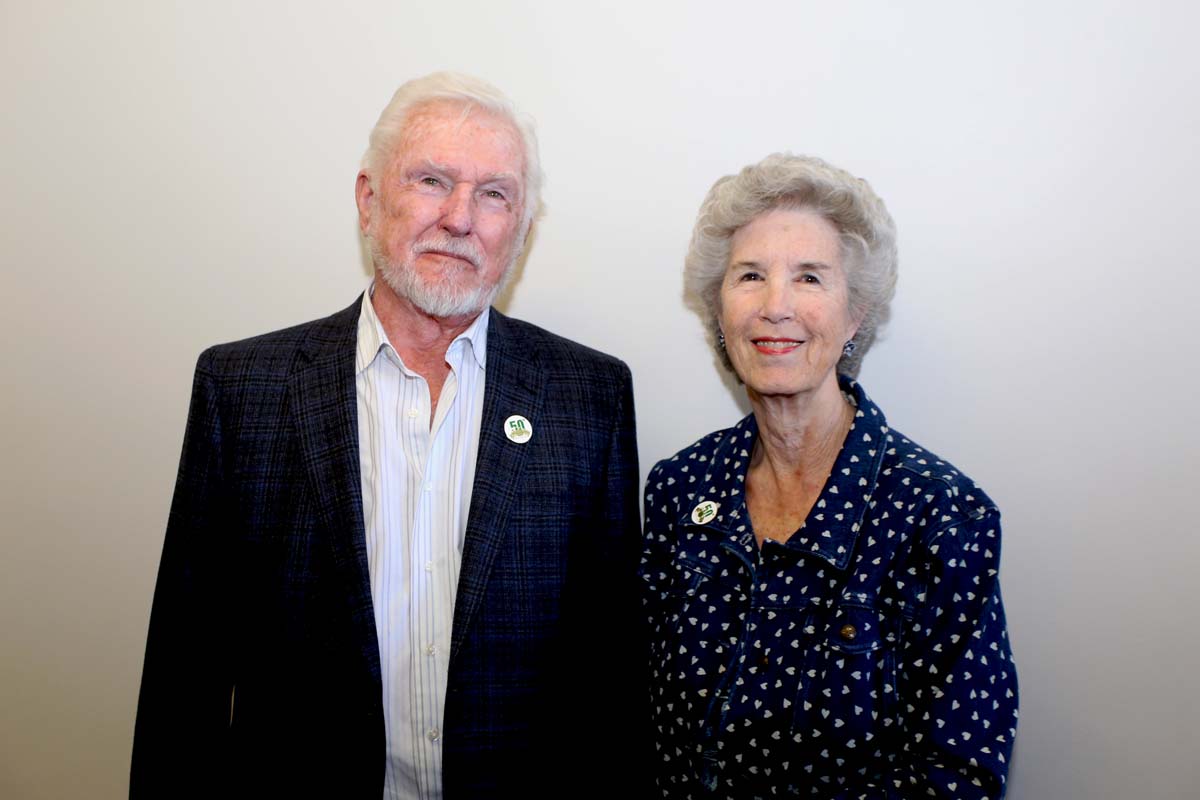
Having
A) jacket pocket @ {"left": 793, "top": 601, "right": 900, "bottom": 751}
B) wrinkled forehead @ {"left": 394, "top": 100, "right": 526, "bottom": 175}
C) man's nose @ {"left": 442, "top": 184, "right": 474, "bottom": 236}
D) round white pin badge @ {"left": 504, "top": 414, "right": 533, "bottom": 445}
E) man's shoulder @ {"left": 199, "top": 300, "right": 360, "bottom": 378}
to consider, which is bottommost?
jacket pocket @ {"left": 793, "top": 601, "right": 900, "bottom": 751}

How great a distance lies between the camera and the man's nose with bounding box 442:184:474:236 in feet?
6.18

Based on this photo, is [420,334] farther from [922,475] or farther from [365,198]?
[922,475]

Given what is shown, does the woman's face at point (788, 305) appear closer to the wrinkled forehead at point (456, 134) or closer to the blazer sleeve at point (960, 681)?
the blazer sleeve at point (960, 681)

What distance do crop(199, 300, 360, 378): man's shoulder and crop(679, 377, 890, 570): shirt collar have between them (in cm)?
87

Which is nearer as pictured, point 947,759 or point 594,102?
point 947,759

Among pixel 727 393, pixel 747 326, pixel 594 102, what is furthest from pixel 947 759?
pixel 594 102

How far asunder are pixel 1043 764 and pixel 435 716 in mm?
1448

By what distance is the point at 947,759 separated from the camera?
160cm

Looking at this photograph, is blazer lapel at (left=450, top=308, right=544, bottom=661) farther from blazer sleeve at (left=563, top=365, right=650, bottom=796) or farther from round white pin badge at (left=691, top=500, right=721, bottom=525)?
round white pin badge at (left=691, top=500, right=721, bottom=525)

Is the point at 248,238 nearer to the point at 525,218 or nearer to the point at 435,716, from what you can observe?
the point at 525,218

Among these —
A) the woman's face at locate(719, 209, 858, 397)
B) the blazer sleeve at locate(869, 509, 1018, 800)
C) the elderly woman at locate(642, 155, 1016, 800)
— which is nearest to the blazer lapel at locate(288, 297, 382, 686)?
the elderly woman at locate(642, 155, 1016, 800)

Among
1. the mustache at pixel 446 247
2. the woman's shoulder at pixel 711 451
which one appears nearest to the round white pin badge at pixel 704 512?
the woman's shoulder at pixel 711 451

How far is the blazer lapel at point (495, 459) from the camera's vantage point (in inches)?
70.1

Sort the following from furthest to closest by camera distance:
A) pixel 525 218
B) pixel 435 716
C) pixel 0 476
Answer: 1. pixel 0 476
2. pixel 525 218
3. pixel 435 716
